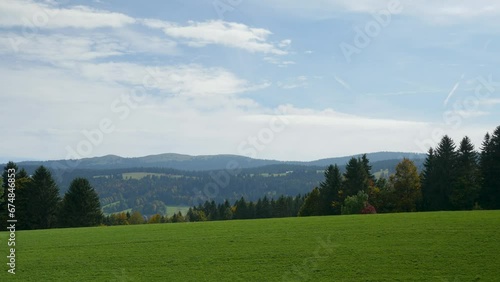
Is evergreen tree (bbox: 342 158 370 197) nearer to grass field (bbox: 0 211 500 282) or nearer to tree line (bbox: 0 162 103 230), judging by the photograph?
grass field (bbox: 0 211 500 282)

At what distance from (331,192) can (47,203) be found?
46555mm

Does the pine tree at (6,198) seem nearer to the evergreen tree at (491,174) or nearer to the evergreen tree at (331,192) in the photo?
the evergreen tree at (331,192)

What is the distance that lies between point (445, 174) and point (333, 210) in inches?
776

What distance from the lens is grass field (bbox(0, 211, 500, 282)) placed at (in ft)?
86.9

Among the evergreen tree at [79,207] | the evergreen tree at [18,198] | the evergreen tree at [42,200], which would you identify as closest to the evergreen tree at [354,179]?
the evergreen tree at [79,207]

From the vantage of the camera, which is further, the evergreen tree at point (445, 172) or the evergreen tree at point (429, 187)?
the evergreen tree at point (429, 187)

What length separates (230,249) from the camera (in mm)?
32719

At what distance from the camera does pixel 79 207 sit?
6994 cm

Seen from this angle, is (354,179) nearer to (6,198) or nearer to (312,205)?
(312,205)

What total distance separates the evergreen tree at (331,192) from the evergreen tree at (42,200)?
146ft

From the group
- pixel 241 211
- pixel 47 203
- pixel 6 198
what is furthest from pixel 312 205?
pixel 6 198

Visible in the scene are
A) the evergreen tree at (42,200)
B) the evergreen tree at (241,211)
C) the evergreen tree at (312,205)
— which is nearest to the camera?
the evergreen tree at (42,200)

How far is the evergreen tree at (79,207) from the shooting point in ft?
228

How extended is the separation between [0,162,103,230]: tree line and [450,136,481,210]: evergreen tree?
53.7 metres
